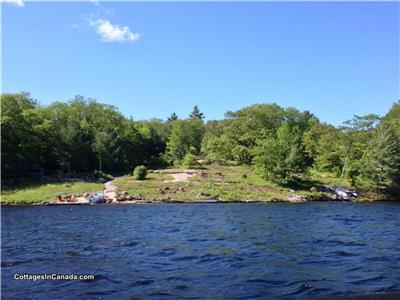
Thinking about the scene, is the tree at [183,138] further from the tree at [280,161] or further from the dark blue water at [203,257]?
the dark blue water at [203,257]

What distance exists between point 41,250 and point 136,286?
8909 mm

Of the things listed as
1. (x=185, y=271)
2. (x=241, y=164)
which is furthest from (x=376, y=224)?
(x=241, y=164)

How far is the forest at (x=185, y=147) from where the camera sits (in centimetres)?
6284

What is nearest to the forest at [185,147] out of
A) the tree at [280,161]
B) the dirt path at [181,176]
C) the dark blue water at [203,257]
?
the tree at [280,161]

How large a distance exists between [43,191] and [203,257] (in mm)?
42403

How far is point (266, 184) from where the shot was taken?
63.1 meters

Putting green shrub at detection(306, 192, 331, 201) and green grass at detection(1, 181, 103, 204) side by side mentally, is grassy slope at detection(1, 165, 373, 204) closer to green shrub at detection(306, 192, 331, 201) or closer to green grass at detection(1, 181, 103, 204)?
green grass at detection(1, 181, 103, 204)

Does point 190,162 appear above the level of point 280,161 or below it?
below

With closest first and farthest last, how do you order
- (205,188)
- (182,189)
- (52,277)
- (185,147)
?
(52,277)
(182,189)
(205,188)
(185,147)

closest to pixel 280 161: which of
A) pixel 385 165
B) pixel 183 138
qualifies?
pixel 385 165

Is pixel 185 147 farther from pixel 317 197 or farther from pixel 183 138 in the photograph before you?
pixel 317 197

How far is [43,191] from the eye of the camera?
55.4 m

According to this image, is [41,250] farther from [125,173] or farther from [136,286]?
[125,173]

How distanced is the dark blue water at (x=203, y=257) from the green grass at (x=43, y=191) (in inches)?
778
